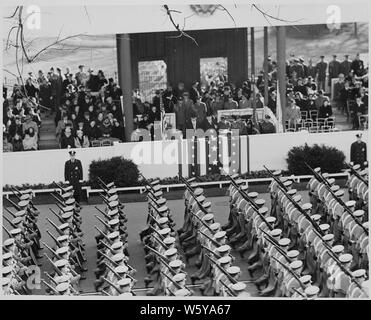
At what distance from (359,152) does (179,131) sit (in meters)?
1.79

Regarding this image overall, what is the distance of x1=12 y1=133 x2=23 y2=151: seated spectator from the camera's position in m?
19.8

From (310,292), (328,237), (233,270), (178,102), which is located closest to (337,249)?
(328,237)

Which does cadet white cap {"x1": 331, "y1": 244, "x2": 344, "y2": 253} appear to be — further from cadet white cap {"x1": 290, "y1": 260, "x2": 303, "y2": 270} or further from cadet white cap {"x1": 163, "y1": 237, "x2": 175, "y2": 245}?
cadet white cap {"x1": 163, "y1": 237, "x2": 175, "y2": 245}

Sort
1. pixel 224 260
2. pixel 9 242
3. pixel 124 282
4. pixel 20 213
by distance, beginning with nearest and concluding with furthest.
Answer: pixel 124 282 < pixel 224 260 < pixel 9 242 < pixel 20 213

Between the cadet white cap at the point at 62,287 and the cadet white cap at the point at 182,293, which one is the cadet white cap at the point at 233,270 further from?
the cadet white cap at the point at 62,287

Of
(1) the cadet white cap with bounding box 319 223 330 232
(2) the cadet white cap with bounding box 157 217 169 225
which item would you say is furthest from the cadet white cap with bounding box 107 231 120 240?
(1) the cadet white cap with bounding box 319 223 330 232

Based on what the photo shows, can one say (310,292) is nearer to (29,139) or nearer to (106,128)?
(106,128)

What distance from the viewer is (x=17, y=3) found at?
1923 centimetres

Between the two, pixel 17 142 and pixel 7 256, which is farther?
pixel 17 142

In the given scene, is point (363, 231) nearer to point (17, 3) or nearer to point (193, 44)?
point (193, 44)

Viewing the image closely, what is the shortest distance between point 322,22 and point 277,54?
646 millimetres

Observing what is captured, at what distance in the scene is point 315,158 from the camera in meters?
20.0

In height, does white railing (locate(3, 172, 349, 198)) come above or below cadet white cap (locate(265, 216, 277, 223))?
above

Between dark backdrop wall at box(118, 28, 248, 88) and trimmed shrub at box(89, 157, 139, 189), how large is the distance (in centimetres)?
81
